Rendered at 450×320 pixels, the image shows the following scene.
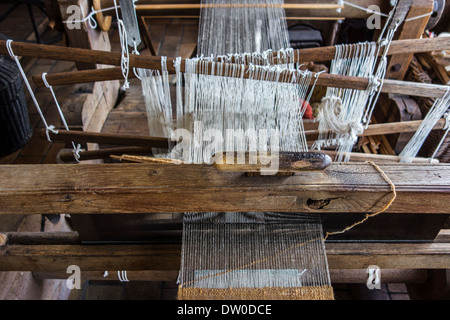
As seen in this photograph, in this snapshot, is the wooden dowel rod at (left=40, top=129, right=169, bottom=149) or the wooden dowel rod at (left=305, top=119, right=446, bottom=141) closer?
the wooden dowel rod at (left=40, top=129, right=169, bottom=149)

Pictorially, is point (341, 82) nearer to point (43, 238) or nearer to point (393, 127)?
point (393, 127)

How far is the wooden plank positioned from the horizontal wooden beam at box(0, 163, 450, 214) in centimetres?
29

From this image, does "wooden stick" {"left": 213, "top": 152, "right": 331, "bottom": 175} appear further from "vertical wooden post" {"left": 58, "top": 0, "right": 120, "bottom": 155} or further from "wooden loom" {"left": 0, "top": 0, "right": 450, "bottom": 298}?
"vertical wooden post" {"left": 58, "top": 0, "right": 120, "bottom": 155}

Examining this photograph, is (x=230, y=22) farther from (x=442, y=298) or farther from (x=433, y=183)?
(x=442, y=298)

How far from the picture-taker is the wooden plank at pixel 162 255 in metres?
1.19

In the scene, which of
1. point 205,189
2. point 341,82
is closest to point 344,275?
point 341,82

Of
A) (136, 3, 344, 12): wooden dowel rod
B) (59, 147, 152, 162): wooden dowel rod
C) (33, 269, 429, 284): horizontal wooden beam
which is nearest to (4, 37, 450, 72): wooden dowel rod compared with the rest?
(59, 147, 152, 162): wooden dowel rod

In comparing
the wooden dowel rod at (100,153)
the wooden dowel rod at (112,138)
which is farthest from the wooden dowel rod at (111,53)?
the wooden dowel rod at (100,153)

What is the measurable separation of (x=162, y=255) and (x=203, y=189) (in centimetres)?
41

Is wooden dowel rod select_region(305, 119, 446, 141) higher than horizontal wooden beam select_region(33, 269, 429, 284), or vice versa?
wooden dowel rod select_region(305, 119, 446, 141)

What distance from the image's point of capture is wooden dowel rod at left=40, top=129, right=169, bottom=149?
159 centimetres

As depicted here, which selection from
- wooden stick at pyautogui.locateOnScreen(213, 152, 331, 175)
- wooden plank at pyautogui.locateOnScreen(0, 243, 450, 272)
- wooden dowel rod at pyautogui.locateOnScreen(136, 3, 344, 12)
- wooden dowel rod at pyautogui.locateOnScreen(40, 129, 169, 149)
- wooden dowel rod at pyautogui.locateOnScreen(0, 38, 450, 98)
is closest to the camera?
wooden stick at pyautogui.locateOnScreen(213, 152, 331, 175)

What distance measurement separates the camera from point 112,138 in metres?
1.61
